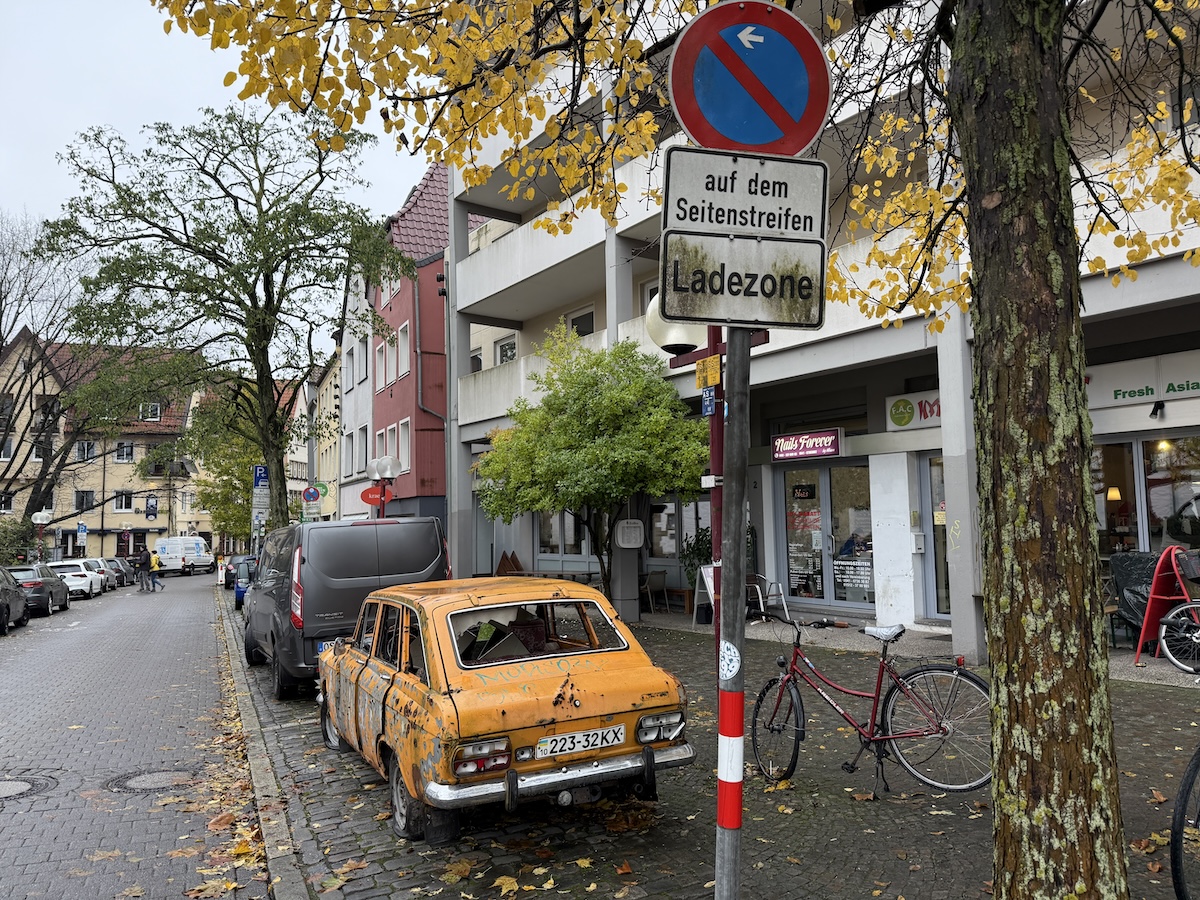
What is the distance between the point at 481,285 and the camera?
2083 cm

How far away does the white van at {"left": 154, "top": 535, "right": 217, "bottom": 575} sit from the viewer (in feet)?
204

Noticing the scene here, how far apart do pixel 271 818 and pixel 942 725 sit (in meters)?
4.20

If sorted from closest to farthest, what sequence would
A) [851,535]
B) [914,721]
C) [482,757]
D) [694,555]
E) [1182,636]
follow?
[482,757] → [914,721] → [1182,636] → [851,535] → [694,555]

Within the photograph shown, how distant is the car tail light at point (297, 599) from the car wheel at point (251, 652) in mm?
3399

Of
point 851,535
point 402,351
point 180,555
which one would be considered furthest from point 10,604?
point 180,555

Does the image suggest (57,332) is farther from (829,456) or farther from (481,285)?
(829,456)

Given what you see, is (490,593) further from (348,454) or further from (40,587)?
(348,454)

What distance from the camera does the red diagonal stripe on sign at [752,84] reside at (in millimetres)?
2914

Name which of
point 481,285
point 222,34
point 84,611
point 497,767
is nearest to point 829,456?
point 481,285

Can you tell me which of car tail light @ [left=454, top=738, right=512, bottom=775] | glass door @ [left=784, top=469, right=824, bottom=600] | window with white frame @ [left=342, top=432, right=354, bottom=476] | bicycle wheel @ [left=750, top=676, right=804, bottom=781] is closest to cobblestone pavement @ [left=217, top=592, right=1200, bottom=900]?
bicycle wheel @ [left=750, top=676, right=804, bottom=781]

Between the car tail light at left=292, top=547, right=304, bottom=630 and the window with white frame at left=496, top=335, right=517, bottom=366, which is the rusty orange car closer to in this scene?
the car tail light at left=292, top=547, right=304, bottom=630

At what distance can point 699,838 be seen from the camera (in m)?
5.07

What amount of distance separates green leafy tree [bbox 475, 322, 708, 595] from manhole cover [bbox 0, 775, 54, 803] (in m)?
8.14

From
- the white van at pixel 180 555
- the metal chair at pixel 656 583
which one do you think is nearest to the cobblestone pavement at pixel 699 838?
the metal chair at pixel 656 583
